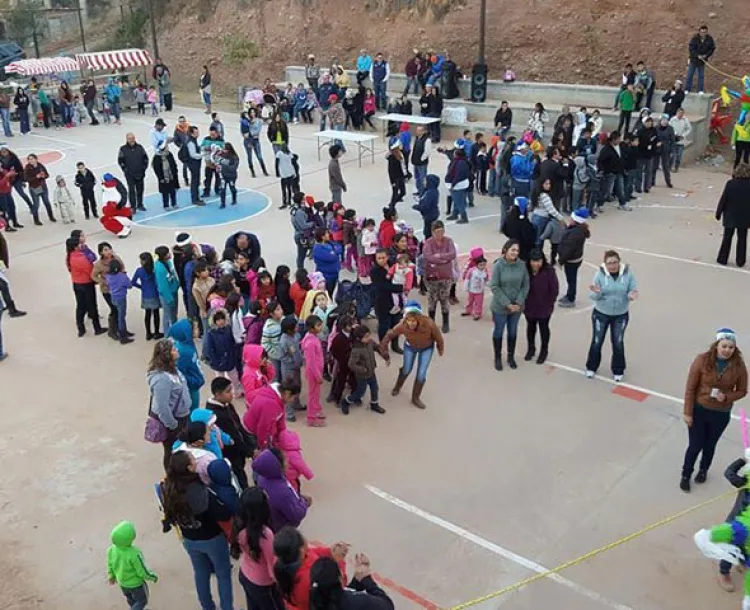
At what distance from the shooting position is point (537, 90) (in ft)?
76.4

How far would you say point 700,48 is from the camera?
20203 mm

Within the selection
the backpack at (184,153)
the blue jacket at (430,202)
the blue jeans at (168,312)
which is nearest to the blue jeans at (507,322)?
the blue jacket at (430,202)

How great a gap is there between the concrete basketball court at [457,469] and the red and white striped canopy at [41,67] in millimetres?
20128

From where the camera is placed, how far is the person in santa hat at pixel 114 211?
14840 millimetres

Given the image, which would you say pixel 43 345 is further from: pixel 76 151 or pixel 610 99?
pixel 610 99

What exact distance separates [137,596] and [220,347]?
10.4 feet

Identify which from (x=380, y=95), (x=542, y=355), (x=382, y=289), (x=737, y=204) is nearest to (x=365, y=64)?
(x=380, y=95)

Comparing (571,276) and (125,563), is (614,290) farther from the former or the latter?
(125,563)

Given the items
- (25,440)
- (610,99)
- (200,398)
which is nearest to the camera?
(25,440)

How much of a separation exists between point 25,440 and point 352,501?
3897 millimetres

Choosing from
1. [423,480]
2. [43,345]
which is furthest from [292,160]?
[423,480]

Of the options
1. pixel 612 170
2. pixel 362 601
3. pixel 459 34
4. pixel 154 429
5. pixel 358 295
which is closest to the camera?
pixel 362 601

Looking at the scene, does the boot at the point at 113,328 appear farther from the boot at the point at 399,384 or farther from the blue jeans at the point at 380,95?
the blue jeans at the point at 380,95

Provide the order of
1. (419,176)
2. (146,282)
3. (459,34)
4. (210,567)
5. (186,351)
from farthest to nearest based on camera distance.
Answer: (459,34) → (419,176) → (146,282) → (186,351) → (210,567)
